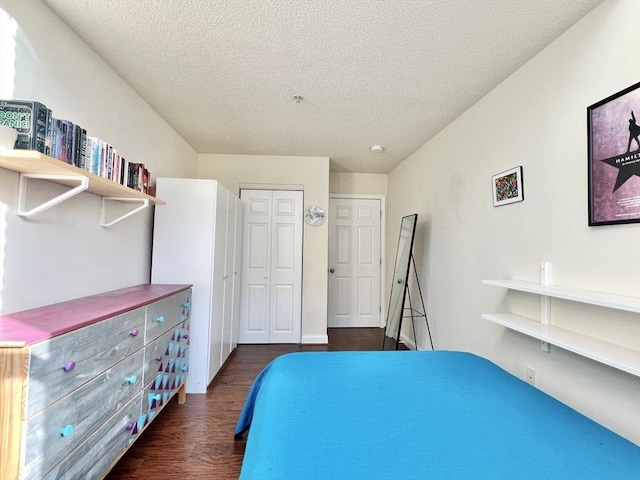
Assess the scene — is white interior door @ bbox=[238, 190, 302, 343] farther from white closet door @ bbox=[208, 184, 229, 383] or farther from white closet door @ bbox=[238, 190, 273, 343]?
white closet door @ bbox=[208, 184, 229, 383]

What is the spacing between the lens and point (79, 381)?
3.97 feet

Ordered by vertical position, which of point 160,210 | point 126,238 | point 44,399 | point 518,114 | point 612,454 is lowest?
point 612,454

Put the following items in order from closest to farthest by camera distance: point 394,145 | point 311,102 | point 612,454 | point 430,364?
1. point 612,454
2. point 430,364
3. point 311,102
4. point 394,145

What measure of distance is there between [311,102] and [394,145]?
1.38 metres

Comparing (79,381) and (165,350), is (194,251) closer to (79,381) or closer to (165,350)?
(165,350)

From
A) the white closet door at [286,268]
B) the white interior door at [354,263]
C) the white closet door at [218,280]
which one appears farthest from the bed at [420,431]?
the white interior door at [354,263]

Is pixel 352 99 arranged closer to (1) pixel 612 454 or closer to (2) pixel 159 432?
(1) pixel 612 454

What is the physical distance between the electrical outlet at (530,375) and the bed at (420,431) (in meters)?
0.38

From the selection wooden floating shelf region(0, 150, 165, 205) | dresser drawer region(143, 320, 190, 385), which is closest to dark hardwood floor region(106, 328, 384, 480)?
dresser drawer region(143, 320, 190, 385)

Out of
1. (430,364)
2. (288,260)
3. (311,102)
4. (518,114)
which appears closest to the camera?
(430,364)

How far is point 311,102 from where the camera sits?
97.3 inches

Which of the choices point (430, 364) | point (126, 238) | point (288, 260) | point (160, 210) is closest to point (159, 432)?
point (126, 238)

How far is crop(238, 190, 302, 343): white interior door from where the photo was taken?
391 centimetres

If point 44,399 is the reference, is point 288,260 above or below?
above
